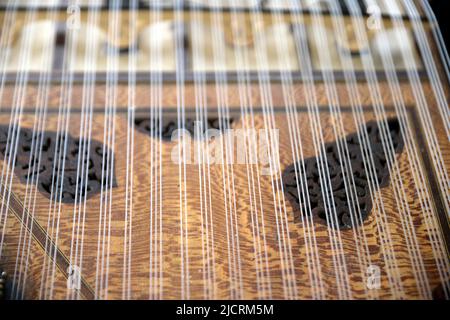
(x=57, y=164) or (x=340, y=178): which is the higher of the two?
(x=57, y=164)

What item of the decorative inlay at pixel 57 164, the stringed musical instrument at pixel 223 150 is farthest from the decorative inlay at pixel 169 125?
the decorative inlay at pixel 57 164

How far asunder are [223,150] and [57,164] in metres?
0.66

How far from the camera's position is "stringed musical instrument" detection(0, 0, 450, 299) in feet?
7.66

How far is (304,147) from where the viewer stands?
→ 8.80ft

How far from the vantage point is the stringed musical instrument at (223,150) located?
2.34 metres

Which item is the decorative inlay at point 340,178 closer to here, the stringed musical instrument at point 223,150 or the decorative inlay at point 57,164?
the stringed musical instrument at point 223,150

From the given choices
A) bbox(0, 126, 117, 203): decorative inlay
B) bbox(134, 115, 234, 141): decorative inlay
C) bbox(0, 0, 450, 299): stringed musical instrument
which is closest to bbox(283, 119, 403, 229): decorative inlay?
bbox(0, 0, 450, 299): stringed musical instrument

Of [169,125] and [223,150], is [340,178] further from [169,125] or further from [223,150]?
[169,125]

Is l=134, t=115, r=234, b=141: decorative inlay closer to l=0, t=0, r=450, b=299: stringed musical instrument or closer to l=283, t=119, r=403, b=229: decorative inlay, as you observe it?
l=0, t=0, r=450, b=299: stringed musical instrument

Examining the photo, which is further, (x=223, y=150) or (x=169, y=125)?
(x=169, y=125)

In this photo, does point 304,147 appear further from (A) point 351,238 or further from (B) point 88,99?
(B) point 88,99

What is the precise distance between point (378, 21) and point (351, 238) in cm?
116

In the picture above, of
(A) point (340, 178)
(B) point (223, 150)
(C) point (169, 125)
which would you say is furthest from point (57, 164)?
(A) point (340, 178)

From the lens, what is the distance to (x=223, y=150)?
2.62 meters
